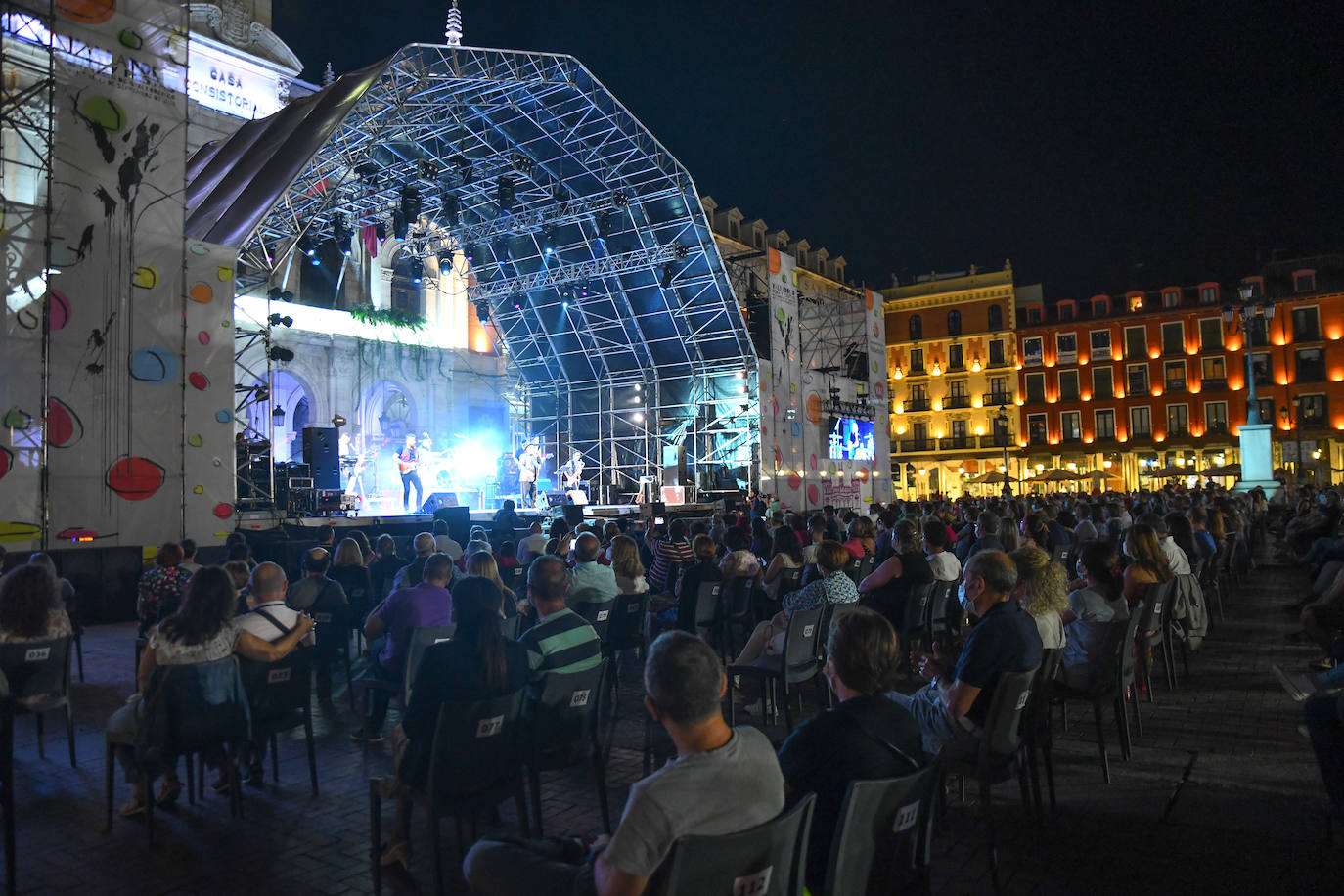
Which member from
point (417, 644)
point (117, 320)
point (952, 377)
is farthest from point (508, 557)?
point (952, 377)

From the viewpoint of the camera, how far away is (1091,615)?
16.2ft

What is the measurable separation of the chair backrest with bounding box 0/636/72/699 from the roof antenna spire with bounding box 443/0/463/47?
22987 millimetres

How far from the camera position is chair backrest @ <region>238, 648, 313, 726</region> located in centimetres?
427

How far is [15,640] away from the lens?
465 centimetres

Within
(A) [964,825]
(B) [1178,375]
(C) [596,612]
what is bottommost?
(A) [964,825]

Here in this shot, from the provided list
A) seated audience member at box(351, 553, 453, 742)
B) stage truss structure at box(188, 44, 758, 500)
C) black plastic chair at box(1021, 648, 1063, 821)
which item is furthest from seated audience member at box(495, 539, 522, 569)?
stage truss structure at box(188, 44, 758, 500)

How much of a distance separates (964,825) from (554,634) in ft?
7.02

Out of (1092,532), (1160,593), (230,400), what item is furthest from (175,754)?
(230,400)

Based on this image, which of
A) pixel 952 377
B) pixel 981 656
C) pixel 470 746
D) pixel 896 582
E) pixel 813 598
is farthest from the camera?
pixel 952 377

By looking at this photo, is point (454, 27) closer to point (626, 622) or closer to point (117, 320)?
point (117, 320)

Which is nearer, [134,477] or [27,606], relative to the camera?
[27,606]

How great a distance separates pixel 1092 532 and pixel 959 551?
188 cm

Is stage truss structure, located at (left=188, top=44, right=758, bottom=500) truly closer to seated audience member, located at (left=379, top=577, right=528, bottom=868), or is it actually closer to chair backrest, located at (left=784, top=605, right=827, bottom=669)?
chair backrest, located at (left=784, top=605, right=827, bottom=669)

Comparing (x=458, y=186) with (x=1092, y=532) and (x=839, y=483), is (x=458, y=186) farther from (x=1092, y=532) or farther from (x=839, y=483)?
(x=1092, y=532)
